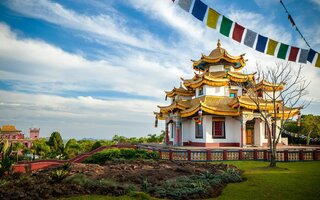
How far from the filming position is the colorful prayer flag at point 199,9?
27.5ft

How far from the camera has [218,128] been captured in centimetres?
2583

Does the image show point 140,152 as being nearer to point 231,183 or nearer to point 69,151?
point 231,183

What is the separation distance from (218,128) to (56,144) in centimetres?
2634

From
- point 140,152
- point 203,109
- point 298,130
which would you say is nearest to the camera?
point 140,152

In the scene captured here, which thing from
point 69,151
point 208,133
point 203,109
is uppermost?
point 203,109

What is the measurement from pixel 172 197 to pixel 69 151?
33.8 m

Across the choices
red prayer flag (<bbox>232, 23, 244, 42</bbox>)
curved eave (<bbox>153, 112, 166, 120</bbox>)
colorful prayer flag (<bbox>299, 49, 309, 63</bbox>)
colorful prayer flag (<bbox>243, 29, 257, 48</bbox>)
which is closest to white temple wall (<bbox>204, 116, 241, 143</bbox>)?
curved eave (<bbox>153, 112, 166, 120</bbox>)

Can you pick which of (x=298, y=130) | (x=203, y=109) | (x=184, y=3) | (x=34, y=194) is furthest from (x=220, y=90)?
(x=34, y=194)

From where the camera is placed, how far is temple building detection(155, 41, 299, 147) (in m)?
24.8

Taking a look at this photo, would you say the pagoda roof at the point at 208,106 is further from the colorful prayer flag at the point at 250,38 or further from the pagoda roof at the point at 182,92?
the colorful prayer flag at the point at 250,38

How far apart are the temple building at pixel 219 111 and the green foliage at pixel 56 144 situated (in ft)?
64.6

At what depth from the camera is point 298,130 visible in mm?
36875

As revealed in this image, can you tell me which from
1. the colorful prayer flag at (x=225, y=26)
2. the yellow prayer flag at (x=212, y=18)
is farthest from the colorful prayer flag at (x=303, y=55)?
the yellow prayer flag at (x=212, y=18)

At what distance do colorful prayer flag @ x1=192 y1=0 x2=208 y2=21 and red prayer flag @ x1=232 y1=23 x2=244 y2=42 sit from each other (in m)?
1.59
